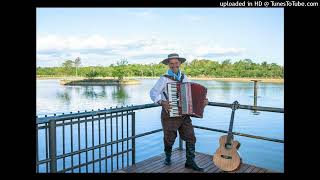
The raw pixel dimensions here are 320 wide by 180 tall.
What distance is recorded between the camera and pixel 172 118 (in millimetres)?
4262

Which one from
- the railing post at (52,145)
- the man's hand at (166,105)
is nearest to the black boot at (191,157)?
the man's hand at (166,105)

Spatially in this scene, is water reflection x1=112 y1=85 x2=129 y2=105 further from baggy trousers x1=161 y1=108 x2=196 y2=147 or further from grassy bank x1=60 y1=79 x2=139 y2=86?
baggy trousers x1=161 y1=108 x2=196 y2=147

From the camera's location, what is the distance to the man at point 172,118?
4.21 meters

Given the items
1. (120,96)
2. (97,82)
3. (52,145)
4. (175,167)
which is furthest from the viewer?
(97,82)

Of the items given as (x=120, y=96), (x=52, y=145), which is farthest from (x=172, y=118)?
(x=120, y=96)

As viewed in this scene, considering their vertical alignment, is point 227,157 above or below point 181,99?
below

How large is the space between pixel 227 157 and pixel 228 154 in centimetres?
4

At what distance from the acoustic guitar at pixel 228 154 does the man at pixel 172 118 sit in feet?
0.92

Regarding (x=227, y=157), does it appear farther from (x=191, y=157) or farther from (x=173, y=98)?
(x=173, y=98)

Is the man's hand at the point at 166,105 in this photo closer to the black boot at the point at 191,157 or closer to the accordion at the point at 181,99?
the accordion at the point at 181,99

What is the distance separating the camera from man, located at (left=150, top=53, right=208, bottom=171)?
421cm
